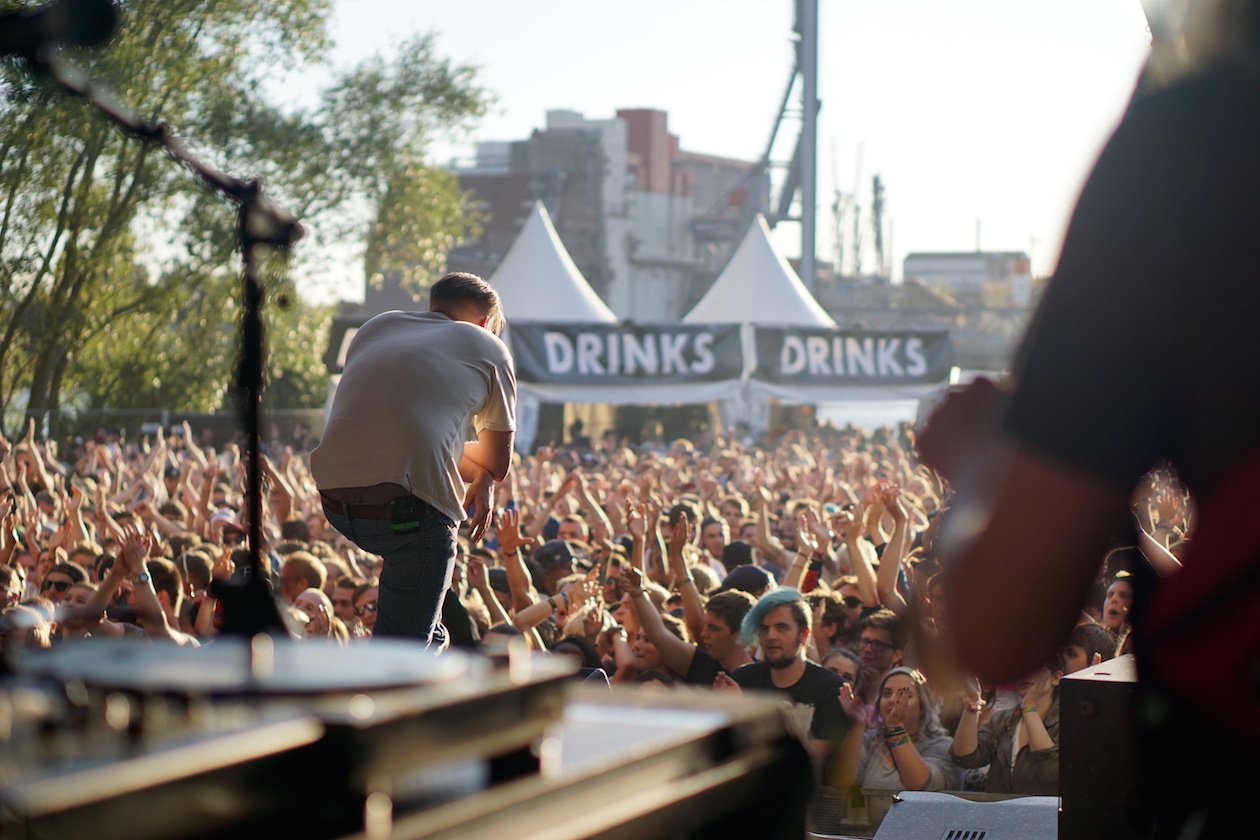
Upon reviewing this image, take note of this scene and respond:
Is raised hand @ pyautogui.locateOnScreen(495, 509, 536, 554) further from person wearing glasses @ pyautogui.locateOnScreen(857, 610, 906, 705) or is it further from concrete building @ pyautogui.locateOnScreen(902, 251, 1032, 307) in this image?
concrete building @ pyautogui.locateOnScreen(902, 251, 1032, 307)

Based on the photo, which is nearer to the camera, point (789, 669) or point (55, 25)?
point (55, 25)

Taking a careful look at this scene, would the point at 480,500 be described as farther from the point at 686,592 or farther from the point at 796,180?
the point at 796,180

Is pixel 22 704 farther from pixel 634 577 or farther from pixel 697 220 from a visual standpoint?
pixel 697 220

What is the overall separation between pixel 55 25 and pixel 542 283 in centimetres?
2616

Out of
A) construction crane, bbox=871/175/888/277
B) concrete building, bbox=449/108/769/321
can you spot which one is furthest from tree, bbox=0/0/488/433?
construction crane, bbox=871/175/888/277

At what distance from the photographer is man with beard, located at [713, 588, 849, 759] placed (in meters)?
6.27

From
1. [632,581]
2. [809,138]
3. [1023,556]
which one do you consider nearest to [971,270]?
[809,138]

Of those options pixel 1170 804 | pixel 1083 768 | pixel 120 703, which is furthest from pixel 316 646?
pixel 1083 768

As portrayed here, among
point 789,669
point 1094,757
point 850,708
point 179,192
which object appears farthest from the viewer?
point 179,192

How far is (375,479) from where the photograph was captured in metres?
3.62

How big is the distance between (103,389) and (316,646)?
33844 mm

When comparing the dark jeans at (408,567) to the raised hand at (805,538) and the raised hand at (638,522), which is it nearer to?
the raised hand at (638,522)

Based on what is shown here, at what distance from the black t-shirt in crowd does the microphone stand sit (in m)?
3.92

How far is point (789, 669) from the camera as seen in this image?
6457 mm
